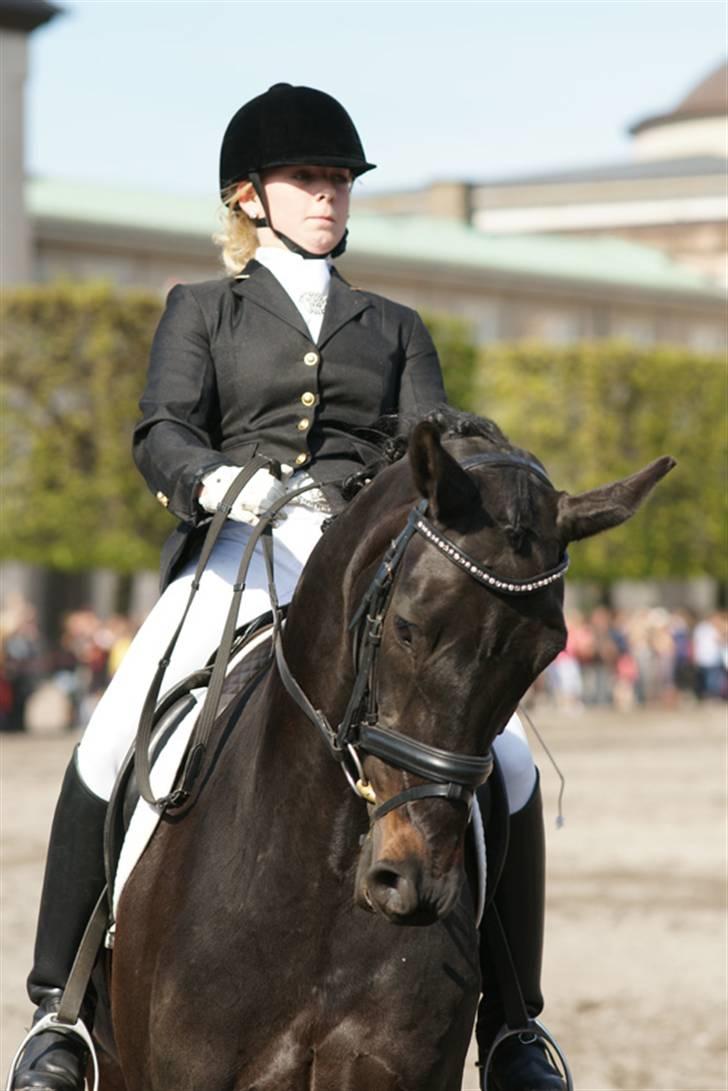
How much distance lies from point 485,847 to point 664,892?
10.8 m

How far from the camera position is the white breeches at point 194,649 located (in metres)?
5.47

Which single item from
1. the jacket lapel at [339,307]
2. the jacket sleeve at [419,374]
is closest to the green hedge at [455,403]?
the jacket sleeve at [419,374]

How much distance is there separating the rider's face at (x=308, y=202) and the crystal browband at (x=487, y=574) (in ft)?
5.82

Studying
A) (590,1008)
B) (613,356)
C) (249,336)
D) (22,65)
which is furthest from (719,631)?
(249,336)

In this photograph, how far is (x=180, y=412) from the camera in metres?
5.52

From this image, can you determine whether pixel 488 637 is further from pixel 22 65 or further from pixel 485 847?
pixel 22 65

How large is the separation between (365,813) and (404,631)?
61cm

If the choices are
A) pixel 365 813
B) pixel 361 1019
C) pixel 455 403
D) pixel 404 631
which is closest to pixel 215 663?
pixel 365 813

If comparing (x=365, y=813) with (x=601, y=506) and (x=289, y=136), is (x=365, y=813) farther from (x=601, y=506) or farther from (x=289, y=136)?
(x=289, y=136)

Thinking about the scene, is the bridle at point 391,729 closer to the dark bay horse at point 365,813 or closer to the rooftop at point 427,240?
the dark bay horse at point 365,813

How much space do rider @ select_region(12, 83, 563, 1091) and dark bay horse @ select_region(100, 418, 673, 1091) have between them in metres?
0.41

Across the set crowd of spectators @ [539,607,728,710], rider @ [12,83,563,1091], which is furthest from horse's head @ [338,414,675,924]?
crowd of spectators @ [539,607,728,710]

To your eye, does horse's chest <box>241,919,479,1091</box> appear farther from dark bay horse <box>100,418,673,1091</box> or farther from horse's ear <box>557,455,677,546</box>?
horse's ear <box>557,455,677,546</box>

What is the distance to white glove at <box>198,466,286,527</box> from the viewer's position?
5.14 meters
